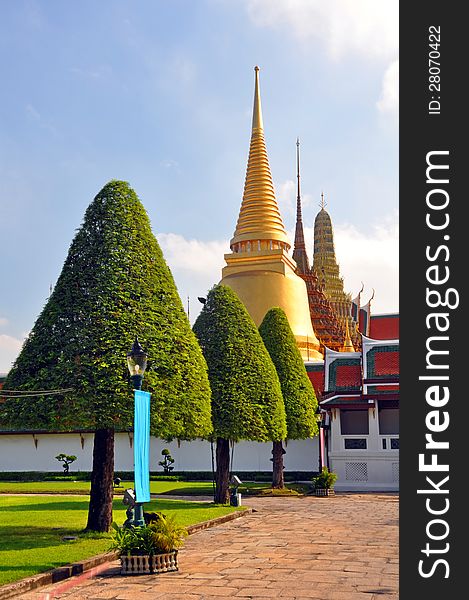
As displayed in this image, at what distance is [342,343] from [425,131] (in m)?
56.6

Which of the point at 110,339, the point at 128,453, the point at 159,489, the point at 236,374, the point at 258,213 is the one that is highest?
the point at 258,213

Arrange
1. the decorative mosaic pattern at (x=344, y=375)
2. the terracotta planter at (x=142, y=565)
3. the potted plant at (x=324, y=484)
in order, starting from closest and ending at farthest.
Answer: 1. the terracotta planter at (x=142, y=565)
2. the potted plant at (x=324, y=484)
3. the decorative mosaic pattern at (x=344, y=375)

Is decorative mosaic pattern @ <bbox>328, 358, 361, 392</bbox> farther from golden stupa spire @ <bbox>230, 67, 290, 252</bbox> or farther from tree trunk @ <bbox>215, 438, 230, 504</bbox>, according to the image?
golden stupa spire @ <bbox>230, 67, 290, 252</bbox>

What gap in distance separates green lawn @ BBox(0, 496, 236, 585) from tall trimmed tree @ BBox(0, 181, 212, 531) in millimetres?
1331

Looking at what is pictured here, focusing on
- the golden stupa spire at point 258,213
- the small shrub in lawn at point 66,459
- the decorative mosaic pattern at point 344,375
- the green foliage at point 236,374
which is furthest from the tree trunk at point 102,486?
the golden stupa spire at point 258,213

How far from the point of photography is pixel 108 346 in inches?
616

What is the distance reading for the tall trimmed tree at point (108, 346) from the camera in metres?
15.4

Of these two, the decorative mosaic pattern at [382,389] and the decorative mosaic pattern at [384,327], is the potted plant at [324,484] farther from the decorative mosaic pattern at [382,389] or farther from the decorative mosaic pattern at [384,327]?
the decorative mosaic pattern at [384,327]

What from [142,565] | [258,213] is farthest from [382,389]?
[258,213]

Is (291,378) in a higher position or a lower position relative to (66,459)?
higher

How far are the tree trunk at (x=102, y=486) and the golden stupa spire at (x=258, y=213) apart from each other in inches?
1662

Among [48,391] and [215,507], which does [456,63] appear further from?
[215,507]

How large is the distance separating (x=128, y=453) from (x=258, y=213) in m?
26.1

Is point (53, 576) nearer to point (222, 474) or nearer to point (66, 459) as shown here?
point (222, 474)
